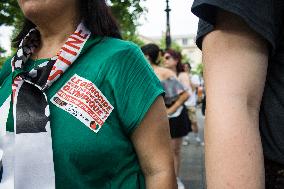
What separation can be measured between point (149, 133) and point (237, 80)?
77cm

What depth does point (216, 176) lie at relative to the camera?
2.43ft

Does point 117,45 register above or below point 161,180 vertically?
above

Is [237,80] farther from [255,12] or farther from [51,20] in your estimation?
[51,20]

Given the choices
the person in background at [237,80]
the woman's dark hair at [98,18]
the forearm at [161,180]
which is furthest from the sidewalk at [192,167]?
the person in background at [237,80]

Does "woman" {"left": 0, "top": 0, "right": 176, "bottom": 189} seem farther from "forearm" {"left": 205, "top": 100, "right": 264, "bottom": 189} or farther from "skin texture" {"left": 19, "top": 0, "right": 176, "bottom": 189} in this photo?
"forearm" {"left": 205, "top": 100, "right": 264, "bottom": 189}

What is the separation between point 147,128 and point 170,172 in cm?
21

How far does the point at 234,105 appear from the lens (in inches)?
29.3

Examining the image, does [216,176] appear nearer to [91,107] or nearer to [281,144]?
[281,144]

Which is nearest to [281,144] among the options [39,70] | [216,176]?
[216,176]

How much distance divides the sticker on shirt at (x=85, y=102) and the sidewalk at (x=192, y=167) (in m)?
3.65

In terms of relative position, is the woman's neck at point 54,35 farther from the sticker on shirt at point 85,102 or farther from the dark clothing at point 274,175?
the dark clothing at point 274,175

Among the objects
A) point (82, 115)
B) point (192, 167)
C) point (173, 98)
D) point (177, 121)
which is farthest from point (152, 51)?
point (82, 115)

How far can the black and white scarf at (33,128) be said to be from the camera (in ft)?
4.47

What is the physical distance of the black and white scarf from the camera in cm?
136
